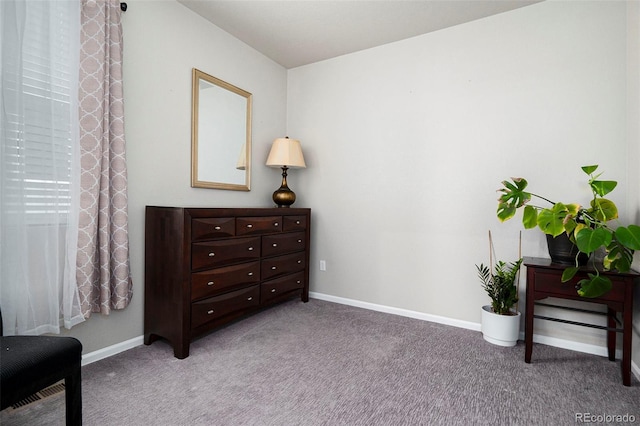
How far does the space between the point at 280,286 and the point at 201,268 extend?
0.91 meters

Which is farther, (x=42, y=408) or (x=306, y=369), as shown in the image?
(x=306, y=369)

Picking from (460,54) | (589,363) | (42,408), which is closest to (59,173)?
(42,408)

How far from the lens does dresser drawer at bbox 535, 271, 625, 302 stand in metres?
1.80

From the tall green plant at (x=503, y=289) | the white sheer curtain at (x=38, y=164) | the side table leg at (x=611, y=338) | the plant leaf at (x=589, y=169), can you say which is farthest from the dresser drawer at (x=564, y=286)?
the white sheer curtain at (x=38, y=164)

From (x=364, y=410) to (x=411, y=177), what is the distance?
6.32 ft

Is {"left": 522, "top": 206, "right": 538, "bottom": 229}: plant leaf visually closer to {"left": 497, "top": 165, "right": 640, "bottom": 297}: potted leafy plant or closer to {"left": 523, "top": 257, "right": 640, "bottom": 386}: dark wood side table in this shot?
{"left": 497, "top": 165, "right": 640, "bottom": 297}: potted leafy plant

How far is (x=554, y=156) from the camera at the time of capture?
2.30m

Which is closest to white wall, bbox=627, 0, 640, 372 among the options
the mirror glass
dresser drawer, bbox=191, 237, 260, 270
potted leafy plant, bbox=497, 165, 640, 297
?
potted leafy plant, bbox=497, 165, 640, 297

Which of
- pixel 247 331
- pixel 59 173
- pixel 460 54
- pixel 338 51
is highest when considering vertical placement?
pixel 338 51

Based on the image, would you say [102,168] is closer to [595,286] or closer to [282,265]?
[282,265]

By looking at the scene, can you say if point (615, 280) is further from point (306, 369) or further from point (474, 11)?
point (474, 11)

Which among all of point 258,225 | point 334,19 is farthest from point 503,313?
point 334,19

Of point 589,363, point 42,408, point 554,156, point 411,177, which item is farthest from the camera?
point 411,177

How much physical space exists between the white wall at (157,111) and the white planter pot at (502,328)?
233 cm
